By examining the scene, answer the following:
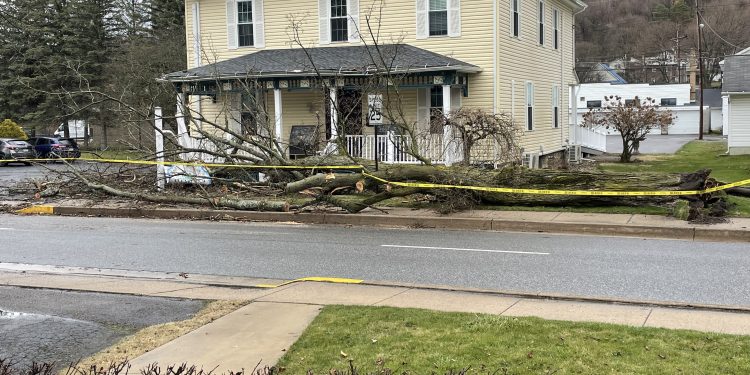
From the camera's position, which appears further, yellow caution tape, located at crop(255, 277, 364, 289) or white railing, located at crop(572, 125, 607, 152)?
white railing, located at crop(572, 125, 607, 152)

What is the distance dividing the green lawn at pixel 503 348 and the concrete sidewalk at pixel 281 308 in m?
0.39

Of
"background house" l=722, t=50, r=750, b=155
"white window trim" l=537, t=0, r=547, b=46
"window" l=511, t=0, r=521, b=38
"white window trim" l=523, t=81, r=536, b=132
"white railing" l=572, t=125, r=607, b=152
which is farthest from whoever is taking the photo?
"white railing" l=572, t=125, r=607, b=152

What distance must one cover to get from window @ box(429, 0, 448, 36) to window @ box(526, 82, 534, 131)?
14.8 ft

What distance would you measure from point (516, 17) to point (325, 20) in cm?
679

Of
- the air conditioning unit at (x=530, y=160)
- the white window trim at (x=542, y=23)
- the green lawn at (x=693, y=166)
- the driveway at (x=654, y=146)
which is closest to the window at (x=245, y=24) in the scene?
the air conditioning unit at (x=530, y=160)

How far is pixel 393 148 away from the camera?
845 inches

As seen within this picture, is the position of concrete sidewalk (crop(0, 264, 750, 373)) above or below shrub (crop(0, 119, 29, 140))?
below

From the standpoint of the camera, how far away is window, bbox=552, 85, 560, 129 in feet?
96.0

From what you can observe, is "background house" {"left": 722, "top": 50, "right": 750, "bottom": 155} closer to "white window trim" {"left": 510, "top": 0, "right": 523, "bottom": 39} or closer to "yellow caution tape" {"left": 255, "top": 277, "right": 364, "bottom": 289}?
"white window trim" {"left": 510, "top": 0, "right": 523, "bottom": 39}

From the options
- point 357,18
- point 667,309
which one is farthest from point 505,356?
point 357,18

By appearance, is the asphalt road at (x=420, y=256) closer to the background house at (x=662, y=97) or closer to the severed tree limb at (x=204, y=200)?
the severed tree limb at (x=204, y=200)

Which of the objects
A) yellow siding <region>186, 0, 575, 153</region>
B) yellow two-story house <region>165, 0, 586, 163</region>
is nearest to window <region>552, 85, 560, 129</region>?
yellow siding <region>186, 0, 575, 153</region>

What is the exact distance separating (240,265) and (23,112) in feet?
164

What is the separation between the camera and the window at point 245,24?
995 inches
